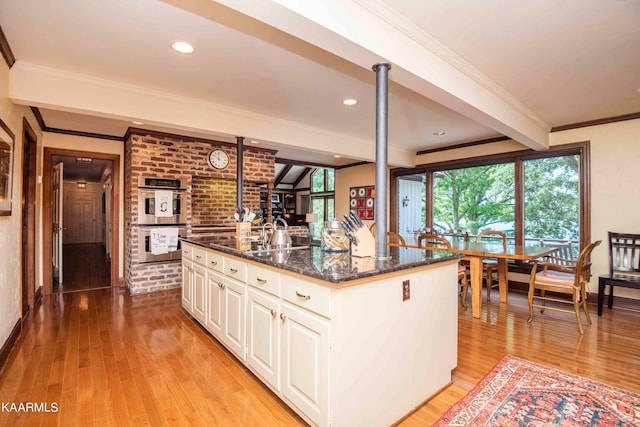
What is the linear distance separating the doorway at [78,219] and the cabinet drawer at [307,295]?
168 inches

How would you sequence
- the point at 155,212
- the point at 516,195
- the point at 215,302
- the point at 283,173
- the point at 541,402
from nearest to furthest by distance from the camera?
1. the point at 541,402
2. the point at 215,302
3. the point at 155,212
4. the point at 516,195
5. the point at 283,173

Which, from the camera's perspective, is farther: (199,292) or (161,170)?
(161,170)

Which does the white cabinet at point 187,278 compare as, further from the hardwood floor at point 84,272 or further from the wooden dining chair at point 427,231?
the wooden dining chair at point 427,231

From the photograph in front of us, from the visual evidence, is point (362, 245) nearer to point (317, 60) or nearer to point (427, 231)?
point (317, 60)

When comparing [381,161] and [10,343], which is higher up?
[381,161]

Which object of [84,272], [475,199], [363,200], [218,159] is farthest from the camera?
[363,200]

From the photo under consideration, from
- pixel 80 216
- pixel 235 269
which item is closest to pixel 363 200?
pixel 235 269

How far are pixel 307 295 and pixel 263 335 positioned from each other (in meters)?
0.60

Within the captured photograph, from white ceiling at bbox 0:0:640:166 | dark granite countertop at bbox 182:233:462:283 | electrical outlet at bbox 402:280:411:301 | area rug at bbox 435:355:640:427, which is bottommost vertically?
area rug at bbox 435:355:640:427

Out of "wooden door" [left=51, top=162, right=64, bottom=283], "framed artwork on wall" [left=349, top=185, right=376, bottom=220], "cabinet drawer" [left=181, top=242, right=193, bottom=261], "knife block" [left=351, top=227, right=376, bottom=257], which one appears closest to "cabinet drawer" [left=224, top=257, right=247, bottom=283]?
"knife block" [left=351, top=227, right=376, bottom=257]

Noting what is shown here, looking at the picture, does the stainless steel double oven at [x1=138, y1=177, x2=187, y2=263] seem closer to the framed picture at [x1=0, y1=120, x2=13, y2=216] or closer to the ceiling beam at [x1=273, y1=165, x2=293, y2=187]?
the framed picture at [x1=0, y1=120, x2=13, y2=216]

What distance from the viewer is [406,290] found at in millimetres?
1785

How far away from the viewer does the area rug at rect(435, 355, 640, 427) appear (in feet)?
5.75

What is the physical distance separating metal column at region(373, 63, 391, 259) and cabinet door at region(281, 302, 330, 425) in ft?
2.21
